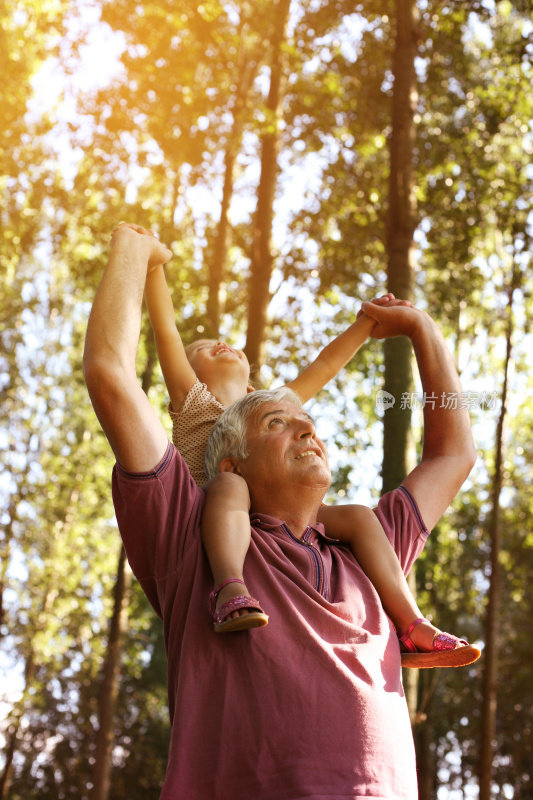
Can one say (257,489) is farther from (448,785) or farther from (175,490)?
(448,785)

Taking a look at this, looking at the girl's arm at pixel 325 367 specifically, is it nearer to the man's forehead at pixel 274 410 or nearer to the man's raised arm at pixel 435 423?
the man's raised arm at pixel 435 423

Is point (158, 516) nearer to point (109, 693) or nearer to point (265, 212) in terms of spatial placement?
point (265, 212)

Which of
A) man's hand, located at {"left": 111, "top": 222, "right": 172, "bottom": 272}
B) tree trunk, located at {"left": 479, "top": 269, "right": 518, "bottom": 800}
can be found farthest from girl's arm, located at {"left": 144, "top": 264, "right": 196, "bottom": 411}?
tree trunk, located at {"left": 479, "top": 269, "right": 518, "bottom": 800}

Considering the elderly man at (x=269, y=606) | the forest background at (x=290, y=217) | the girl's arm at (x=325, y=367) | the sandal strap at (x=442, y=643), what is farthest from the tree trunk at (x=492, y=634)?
the elderly man at (x=269, y=606)

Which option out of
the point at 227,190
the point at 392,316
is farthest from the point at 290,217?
the point at 392,316

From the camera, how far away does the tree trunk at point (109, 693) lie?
34.9ft

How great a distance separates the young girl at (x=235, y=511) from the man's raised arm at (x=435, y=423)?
149 mm

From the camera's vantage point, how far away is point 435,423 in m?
2.47

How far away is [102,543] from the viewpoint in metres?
19.0

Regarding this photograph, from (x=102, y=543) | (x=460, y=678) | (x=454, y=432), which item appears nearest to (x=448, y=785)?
(x=460, y=678)

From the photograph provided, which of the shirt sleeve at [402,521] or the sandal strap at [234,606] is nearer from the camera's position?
the sandal strap at [234,606]

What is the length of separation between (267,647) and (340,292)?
10.6 metres

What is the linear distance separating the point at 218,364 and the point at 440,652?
4.91 feet

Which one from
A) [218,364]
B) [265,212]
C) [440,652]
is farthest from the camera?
[265,212]
